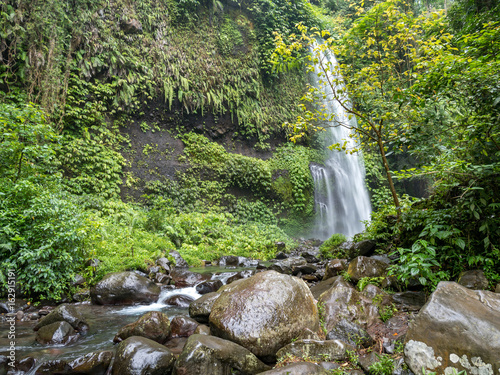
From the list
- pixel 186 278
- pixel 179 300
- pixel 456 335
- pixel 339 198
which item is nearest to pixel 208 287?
pixel 179 300

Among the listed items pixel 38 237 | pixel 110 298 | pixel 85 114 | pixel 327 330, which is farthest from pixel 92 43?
pixel 327 330

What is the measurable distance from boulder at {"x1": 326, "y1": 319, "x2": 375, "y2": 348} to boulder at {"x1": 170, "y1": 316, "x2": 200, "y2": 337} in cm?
205

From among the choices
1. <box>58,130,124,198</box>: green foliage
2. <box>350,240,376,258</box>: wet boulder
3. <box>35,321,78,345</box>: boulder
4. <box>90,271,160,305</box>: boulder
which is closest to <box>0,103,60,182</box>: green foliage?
<box>90,271,160,305</box>: boulder

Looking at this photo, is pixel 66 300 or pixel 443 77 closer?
pixel 443 77

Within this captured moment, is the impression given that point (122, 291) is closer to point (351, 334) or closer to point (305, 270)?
point (305, 270)

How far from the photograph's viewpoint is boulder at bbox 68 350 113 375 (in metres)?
3.35

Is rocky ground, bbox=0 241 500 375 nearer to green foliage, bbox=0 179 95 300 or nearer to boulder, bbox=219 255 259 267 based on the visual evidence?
green foliage, bbox=0 179 95 300

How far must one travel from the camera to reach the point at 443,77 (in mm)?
3791

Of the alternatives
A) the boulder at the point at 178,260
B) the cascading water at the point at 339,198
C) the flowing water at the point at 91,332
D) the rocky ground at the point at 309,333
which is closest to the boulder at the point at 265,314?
the rocky ground at the point at 309,333

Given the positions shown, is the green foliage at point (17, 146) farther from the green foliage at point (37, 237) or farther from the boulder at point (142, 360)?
the boulder at point (142, 360)

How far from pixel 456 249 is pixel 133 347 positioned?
4.38 metres

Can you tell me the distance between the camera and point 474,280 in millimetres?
3504

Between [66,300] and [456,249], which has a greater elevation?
[456,249]

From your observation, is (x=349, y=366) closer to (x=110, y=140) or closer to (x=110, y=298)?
(x=110, y=298)
